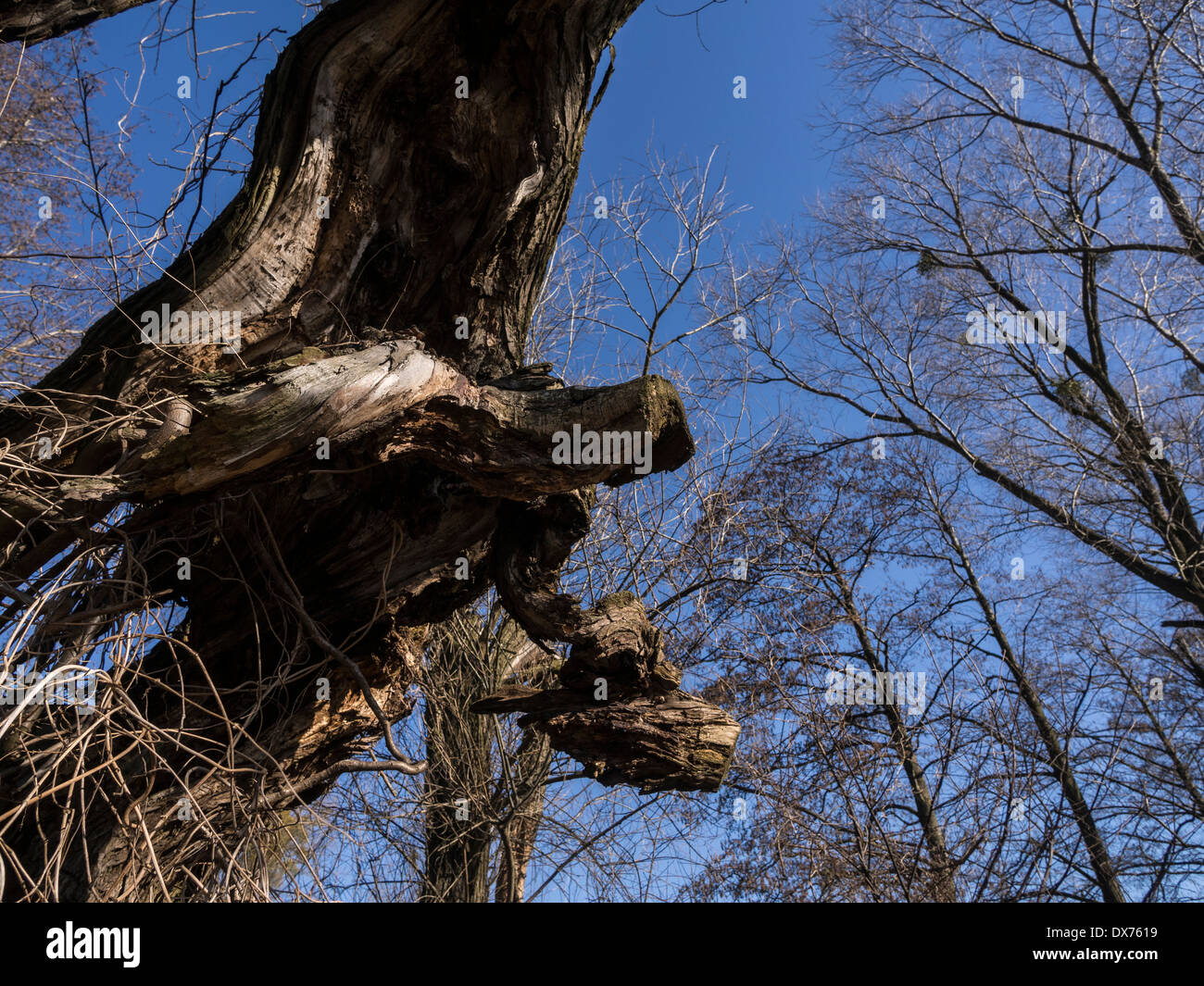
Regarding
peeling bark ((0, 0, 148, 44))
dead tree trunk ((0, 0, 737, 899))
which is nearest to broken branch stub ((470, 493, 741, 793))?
dead tree trunk ((0, 0, 737, 899))

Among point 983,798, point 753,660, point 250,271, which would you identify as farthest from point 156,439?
point 983,798

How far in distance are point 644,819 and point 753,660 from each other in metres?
1.49

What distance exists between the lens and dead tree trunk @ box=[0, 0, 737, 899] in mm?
2551

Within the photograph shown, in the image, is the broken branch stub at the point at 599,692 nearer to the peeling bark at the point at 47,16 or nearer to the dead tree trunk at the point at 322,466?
the dead tree trunk at the point at 322,466

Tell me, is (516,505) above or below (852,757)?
above

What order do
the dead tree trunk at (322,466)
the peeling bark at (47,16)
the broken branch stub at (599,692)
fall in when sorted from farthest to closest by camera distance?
the broken branch stub at (599,692), the peeling bark at (47,16), the dead tree trunk at (322,466)

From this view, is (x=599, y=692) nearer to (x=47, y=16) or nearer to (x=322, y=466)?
(x=322, y=466)

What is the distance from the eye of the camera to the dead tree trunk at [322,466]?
100 inches

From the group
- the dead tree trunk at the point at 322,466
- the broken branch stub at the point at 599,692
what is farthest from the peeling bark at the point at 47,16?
the broken branch stub at the point at 599,692

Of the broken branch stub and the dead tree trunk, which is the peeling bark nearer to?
the dead tree trunk

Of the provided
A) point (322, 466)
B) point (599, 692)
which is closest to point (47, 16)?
point (322, 466)

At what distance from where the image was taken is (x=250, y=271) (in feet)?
9.63

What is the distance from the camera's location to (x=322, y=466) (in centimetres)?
308
